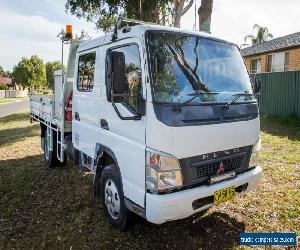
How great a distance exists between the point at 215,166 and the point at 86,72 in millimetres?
2667

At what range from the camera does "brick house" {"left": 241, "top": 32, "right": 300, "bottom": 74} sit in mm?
22266

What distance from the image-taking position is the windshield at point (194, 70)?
149 inches

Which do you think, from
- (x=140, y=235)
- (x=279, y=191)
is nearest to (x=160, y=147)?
(x=140, y=235)

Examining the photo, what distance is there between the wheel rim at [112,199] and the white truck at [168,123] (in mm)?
15

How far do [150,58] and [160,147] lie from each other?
3.39ft

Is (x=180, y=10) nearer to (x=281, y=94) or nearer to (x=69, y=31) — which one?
(x=281, y=94)

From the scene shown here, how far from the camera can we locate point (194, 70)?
4.08 m

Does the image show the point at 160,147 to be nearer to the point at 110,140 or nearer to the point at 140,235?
the point at 110,140

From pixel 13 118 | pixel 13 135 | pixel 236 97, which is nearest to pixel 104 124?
pixel 236 97

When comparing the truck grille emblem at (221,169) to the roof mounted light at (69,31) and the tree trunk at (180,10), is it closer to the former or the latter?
the roof mounted light at (69,31)

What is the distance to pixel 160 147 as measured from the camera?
3594 millimetres

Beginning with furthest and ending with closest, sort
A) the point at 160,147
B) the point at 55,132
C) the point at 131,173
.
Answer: the point at 55,132, the point at 131,173, the point at 160,147

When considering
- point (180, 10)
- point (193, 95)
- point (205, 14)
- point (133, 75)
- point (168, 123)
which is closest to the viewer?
point (168, 123)

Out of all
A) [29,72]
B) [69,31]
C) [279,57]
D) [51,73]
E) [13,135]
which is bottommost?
[13,135]
